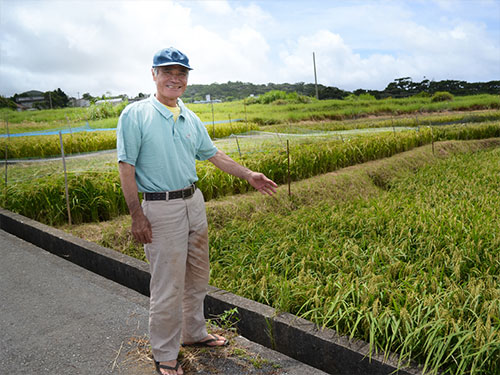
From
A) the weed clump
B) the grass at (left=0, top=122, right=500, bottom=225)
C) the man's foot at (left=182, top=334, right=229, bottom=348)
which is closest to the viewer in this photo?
the man's foot at (left=182, top=334, right=229, bottom=348)

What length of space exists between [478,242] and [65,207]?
4.56m

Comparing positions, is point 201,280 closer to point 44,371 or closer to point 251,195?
point 44,371

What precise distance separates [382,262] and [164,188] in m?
1.99

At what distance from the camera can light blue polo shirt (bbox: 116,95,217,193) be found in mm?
2320

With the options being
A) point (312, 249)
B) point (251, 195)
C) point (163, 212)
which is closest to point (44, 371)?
point (163, 212)

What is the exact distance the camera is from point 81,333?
3008 mm

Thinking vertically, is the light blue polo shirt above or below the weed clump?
below

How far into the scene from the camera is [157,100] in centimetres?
244

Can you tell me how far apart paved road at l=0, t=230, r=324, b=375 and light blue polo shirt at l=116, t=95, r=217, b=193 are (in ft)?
3.33

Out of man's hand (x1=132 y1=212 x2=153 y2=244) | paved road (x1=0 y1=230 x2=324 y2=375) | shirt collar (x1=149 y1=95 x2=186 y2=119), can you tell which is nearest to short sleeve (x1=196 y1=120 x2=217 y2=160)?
shirt collar (x1=149 y1=95 x2=186 y2=119)

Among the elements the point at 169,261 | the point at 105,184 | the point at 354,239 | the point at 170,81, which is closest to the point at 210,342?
the point at 169,261

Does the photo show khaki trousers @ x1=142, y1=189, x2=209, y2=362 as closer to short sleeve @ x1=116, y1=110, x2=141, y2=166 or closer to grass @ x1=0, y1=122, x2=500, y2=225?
short sleeve @ x1=116, y1=110, x2=141, y2=166

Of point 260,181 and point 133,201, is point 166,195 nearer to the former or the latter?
point 133,201

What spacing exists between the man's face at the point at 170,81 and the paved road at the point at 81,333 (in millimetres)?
1461
